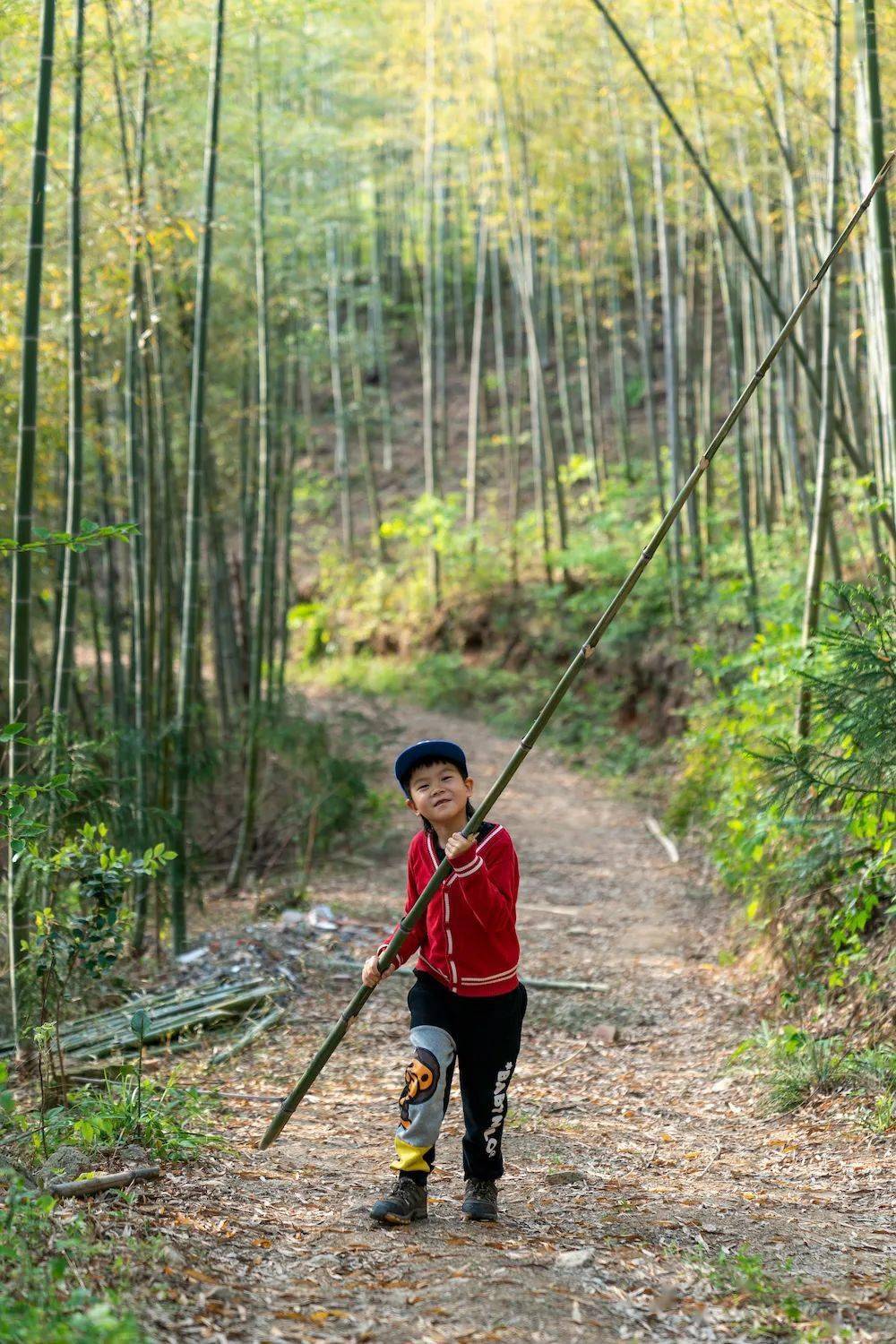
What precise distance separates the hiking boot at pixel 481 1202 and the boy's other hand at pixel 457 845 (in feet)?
2.56

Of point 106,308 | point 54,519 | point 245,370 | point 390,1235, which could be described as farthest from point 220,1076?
point 245,370

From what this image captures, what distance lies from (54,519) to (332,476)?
12.4 metres

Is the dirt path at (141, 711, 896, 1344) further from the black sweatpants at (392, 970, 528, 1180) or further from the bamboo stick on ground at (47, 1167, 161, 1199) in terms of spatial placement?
the black sweatpants at (392, 970, 528, 1180)

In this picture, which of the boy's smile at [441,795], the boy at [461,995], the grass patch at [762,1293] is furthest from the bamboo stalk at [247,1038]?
the grass patch at [762,1293]

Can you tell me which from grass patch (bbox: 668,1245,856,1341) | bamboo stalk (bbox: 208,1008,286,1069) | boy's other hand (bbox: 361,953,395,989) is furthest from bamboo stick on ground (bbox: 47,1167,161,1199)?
bamboo stalk (bbox: 208,1008,286,1069)

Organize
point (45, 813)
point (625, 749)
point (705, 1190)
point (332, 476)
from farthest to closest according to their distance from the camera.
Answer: point (332, 476) → point (625, 749) → point (45, 813) → point (705, 1190)

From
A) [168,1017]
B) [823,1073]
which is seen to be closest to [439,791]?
[823,1073]

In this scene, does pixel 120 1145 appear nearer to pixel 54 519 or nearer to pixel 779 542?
pixel 54 519

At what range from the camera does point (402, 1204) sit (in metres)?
2.56

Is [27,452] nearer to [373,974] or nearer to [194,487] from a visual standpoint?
[194,487]

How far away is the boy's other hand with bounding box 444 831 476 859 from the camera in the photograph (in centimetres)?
249

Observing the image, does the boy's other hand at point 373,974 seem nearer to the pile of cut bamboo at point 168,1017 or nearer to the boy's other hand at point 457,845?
the boy's other hand at point 457,845

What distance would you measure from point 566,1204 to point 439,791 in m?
1.03

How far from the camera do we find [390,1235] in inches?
98.3
